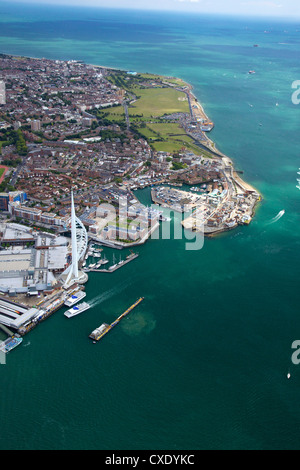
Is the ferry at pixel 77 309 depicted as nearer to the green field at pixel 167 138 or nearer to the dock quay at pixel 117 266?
the dock quay at pixel 117 266

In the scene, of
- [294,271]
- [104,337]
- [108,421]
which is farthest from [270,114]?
[108,421]

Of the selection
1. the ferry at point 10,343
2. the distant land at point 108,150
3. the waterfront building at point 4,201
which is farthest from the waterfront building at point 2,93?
the ferry at point 10,343

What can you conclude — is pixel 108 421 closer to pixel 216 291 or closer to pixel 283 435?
pixel 283 435

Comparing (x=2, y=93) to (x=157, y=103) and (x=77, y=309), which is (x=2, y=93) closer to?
(x=157, y=103)

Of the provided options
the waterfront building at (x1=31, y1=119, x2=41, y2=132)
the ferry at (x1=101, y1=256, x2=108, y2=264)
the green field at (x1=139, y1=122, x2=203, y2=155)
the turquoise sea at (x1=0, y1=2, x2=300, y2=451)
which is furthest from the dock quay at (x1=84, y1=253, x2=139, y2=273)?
the waterfront building at (x1=31, y1=119, x2=41, y2=132)

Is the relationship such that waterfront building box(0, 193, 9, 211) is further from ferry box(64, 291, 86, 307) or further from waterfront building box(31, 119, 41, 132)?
waterfront building box(31, 119, 41, 132)
